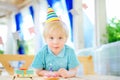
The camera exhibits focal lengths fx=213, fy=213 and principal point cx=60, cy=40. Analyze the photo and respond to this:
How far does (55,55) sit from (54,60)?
1.4 inches

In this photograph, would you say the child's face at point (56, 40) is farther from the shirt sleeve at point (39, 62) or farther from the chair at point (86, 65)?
the chair at point (86, 65)

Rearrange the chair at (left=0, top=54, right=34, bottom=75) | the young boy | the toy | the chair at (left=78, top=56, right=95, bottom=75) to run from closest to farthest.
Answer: the toy
the young boy
the chair at (left=0, top=54, right=34, bottom=75)
the chair at (left=78, top=56, right=95, bottom=75)

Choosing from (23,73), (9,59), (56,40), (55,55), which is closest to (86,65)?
(9,59)

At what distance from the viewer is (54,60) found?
54.6 inches

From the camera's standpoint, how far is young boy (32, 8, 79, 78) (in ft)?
4.18

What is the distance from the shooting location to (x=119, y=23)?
251cm

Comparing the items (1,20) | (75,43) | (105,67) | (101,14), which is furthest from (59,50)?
(1,20)

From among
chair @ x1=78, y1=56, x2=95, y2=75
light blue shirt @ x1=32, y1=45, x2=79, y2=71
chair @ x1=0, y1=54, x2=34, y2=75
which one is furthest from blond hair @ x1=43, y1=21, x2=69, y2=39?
chair @ x1=78, y1=56, x2=95, y2=75

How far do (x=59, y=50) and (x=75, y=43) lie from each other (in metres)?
2.12

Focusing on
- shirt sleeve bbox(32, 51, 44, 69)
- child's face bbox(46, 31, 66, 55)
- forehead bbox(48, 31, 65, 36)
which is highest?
forehead bbox(48, 31, 65, 36)

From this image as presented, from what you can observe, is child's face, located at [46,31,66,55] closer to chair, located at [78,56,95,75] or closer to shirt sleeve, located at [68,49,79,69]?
shirt sleeve, located at [68,49,79,69]

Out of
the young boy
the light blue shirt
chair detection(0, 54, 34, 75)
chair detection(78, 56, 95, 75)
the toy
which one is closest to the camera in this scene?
the toy

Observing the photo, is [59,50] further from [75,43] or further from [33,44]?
[33,44]

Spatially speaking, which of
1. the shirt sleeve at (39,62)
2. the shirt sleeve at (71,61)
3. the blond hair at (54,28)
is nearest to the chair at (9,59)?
the shirt sleeve at (39,62)
